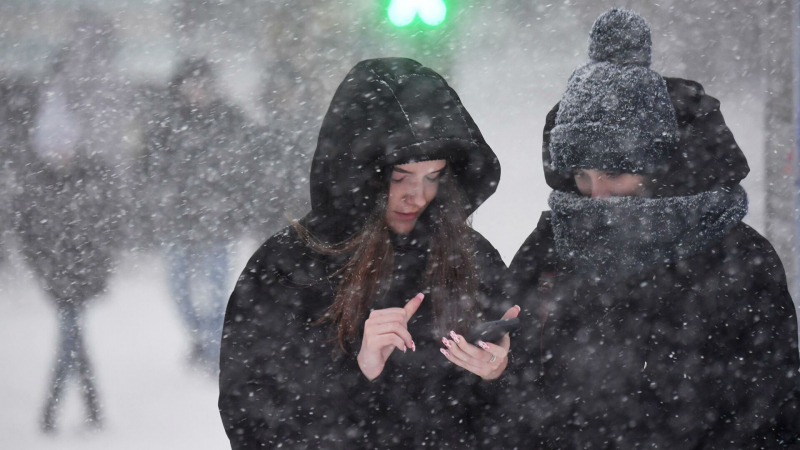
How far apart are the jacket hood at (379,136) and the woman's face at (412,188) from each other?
3cm

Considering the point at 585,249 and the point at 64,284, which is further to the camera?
the point at 64,284

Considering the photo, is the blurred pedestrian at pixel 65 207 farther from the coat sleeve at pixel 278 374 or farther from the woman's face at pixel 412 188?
the woman's face at pixel 412 188

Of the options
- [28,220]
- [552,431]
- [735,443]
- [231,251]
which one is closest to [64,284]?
[28,220]

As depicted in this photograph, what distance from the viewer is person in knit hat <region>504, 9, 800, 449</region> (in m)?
1.74

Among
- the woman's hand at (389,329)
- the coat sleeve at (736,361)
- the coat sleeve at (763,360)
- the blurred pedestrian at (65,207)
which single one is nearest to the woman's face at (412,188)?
the woman's hand at (389,329)

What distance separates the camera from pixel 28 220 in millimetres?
5578

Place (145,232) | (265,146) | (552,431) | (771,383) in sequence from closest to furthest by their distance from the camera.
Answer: (771,383) → (552,431) → (265,146) → (145,232)

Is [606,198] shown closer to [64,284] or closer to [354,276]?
[354,276]

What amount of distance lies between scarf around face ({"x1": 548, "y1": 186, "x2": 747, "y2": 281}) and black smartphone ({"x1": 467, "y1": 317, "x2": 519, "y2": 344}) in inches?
12.5

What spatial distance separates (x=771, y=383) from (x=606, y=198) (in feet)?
2.14

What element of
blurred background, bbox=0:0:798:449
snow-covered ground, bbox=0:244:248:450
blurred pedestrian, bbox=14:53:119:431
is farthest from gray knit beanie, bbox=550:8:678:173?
blurred pedestrian, bbox=14:53:119:431

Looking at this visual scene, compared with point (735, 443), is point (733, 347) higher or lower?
higher

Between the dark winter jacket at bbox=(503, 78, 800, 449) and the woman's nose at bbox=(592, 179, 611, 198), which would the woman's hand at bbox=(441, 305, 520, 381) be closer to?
the dark winter jacket at bbox=(503, 78, 800, 449)

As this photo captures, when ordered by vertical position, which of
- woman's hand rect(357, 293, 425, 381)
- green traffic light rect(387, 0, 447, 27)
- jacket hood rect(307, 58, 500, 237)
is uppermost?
green traffic light rect(387, 0, 447, 27)
